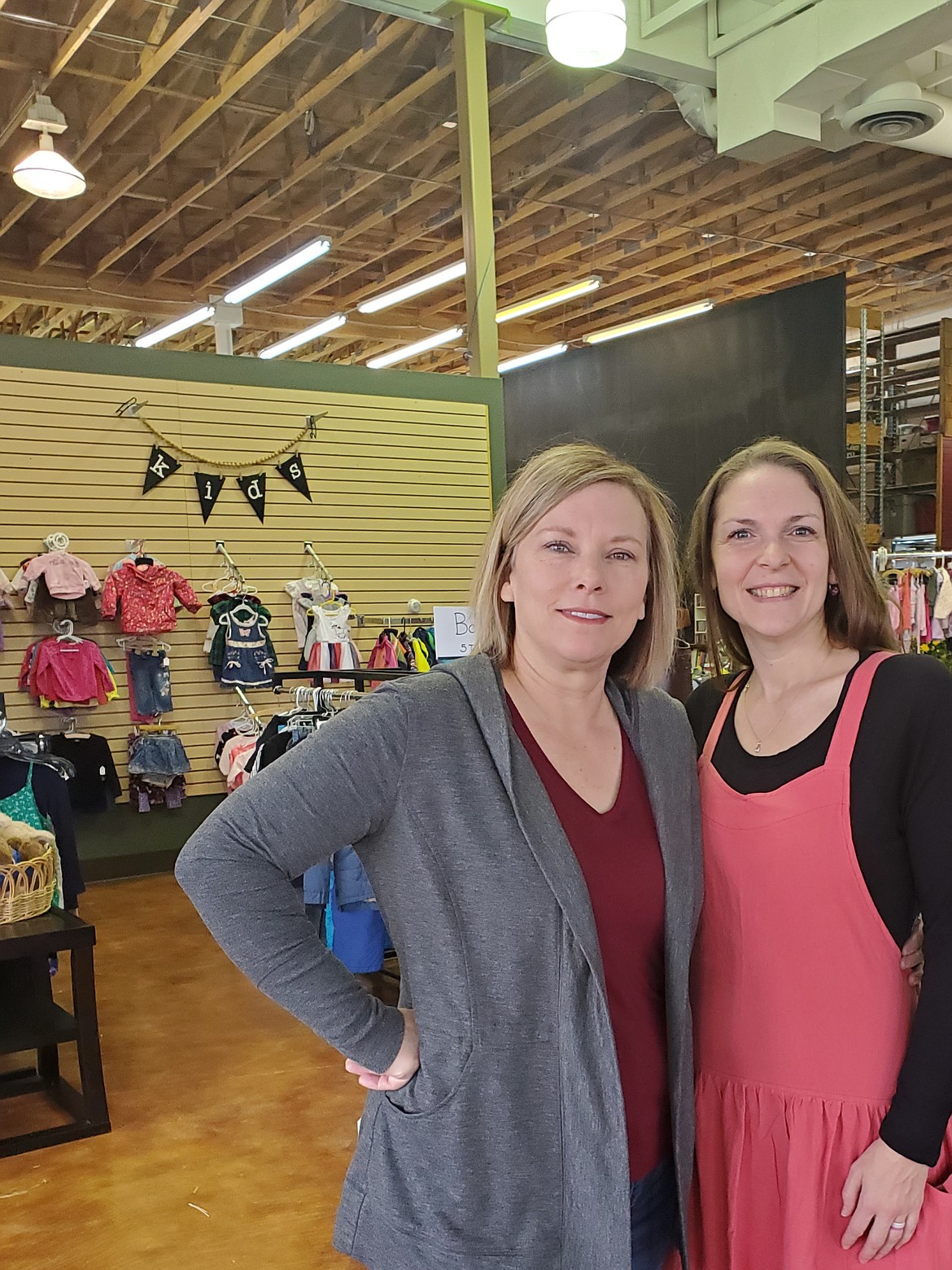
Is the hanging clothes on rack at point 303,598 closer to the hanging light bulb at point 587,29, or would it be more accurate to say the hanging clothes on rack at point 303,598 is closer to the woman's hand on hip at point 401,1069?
the hanging light bulb at point 587,29

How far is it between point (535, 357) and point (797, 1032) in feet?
31.8

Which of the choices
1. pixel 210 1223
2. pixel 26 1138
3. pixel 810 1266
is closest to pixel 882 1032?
pixel 810 1266

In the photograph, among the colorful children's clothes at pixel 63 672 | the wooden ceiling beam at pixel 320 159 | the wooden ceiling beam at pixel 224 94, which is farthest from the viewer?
the wooden ceiling beam at pixel 320 159

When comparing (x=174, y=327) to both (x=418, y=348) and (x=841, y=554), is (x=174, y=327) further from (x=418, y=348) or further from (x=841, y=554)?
(x=841, y=554)

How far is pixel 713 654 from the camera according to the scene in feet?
6.54

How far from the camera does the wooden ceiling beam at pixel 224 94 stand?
23.5 feet

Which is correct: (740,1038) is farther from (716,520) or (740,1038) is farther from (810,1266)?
(716,520)

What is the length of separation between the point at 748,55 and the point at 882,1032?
7995 millimetres

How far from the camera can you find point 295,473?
743cm

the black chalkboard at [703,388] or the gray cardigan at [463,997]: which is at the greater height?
the black chalkboard at [703,388]

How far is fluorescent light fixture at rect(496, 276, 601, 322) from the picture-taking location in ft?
31.0

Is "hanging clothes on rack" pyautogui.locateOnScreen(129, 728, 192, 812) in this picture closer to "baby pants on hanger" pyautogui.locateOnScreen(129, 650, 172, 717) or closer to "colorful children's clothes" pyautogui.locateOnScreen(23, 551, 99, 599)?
"baby pants on hanger" pyautogui.locateOnScreen(129, 650, 172, 717)

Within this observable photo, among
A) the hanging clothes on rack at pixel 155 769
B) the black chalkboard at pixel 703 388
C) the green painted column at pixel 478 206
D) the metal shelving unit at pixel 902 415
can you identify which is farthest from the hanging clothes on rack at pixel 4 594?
the metal shelving unit at pixel 902 415

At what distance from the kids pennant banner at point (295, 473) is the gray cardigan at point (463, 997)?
637 cm
